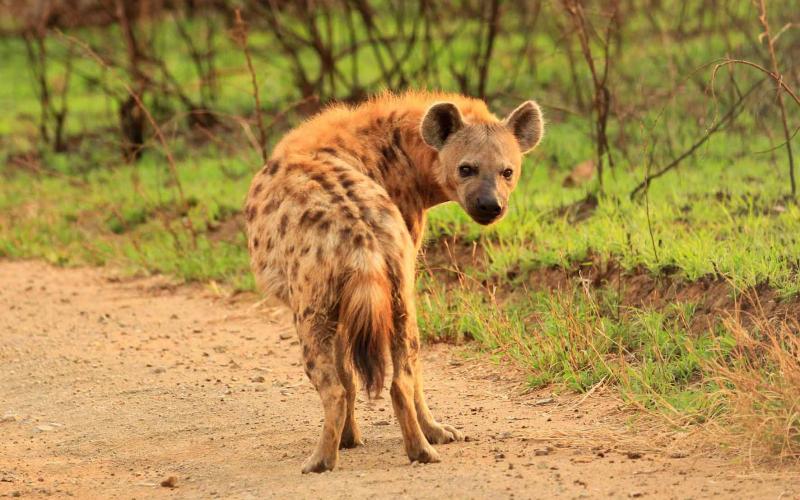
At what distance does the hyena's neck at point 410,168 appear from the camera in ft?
13.7

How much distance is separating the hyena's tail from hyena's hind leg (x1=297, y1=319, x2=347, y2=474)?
7cm

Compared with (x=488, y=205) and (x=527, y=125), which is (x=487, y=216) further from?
(x=527, y=125)

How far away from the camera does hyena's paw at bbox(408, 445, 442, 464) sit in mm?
3430

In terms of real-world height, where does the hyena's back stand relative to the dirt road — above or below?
above

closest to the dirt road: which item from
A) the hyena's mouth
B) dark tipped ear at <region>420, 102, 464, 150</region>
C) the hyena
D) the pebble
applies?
the pebble

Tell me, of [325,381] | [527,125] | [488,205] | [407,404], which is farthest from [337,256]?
[527,125]

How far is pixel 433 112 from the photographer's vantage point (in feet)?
13.6

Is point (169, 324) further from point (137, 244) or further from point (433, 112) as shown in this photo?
point (433, 112)

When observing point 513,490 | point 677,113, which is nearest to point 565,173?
point 677,113

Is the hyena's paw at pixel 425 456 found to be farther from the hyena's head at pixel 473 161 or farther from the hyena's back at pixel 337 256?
the hyena's head at pixel 473 161

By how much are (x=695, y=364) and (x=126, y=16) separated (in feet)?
19.9

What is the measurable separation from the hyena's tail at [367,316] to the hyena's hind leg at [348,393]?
152 millimetres

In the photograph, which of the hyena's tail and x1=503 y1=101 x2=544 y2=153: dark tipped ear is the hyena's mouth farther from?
the hyena's tail

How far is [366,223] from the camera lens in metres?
3.39
